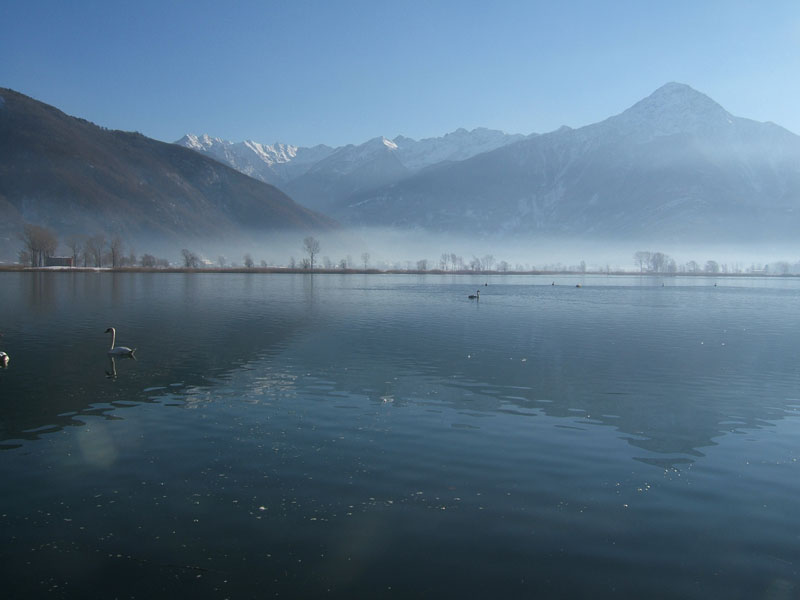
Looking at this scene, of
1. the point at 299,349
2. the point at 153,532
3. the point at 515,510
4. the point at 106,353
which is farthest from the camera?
the point at 299,349

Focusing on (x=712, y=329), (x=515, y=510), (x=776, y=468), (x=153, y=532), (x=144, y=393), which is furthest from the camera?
(x=712, y=329)

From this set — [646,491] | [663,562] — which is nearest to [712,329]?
[646,491]

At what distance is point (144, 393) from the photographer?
26094 millimetres

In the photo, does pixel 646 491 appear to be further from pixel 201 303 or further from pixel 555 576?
pixel 201 303

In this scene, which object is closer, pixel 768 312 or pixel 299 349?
pixel 299 349

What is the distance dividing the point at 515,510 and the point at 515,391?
46.4 ft

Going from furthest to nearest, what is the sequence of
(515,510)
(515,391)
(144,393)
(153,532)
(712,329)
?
(712,329) < (515,391) < (144,393) < (515,510) < (153,532)

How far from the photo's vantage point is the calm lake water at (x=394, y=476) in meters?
11.4

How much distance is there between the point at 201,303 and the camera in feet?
251

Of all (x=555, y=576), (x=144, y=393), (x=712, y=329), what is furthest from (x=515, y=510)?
(x=712, y=329)

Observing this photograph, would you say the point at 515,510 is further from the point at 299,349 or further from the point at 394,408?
the point at 299,349

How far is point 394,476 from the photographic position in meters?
16.3

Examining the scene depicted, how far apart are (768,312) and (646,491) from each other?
3076 inches

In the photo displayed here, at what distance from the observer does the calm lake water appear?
11367 millimetres
